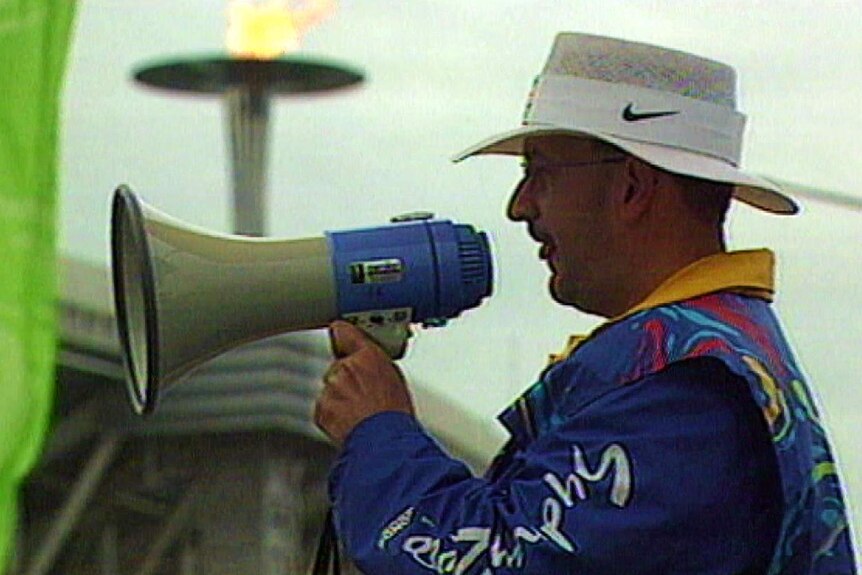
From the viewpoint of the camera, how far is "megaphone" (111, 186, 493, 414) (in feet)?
7.92

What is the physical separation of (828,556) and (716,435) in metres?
0.20

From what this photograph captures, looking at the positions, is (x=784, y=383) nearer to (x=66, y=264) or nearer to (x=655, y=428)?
(x=655, y=428)

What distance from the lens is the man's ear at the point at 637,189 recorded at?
236cm

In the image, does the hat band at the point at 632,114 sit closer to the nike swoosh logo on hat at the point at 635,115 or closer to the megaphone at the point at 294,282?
the nike swoosh logo on hat at the point at 635,115

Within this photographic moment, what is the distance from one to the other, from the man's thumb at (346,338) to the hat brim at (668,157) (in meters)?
0.25

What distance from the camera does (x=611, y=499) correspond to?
2.18 metres

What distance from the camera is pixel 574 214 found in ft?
7.74

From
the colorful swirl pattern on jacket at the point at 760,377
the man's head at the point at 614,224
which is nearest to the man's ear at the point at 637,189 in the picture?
the man's head at the point at 614,224

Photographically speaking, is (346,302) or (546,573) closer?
(546,573)

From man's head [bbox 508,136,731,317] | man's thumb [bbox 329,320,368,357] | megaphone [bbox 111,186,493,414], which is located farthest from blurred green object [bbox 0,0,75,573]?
man's head [bbox 508,136,731,317]

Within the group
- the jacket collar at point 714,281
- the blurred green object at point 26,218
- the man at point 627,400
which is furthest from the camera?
the blurred green object at point 26,218

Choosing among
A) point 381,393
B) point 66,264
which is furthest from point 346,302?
point 66,264

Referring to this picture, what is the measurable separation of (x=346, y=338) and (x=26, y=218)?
1.56m

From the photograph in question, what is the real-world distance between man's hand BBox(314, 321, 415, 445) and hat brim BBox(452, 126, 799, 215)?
0.88 ft
